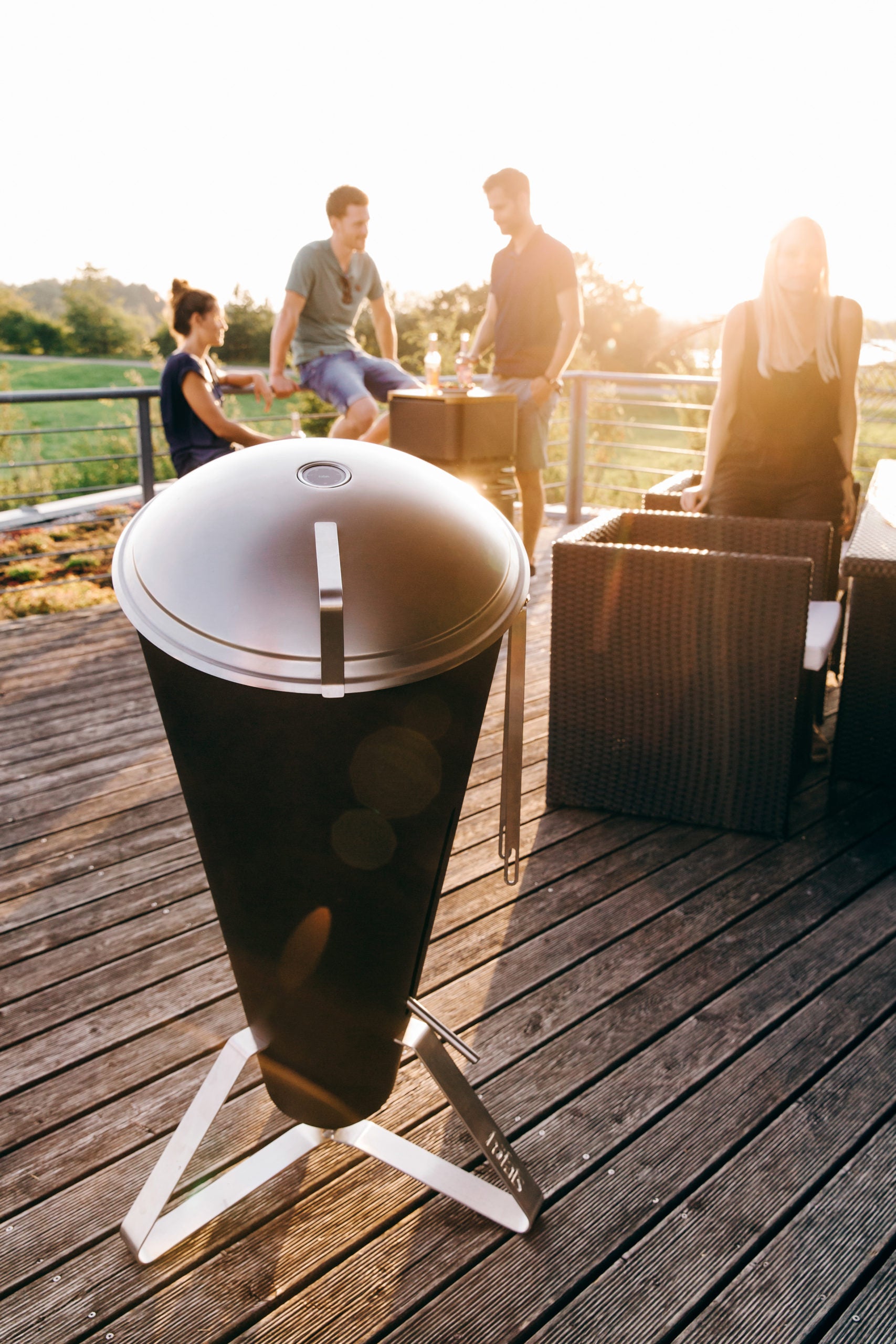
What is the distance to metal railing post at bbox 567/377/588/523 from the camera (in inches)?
217

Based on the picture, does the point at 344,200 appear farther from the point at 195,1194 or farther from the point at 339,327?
the point at 195,1194

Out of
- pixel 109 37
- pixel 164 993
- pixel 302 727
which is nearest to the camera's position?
pixel 302 727

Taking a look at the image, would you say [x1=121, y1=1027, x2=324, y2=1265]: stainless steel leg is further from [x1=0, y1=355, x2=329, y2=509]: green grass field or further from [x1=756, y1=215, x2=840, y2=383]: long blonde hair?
[x1=756, y1=215, x2=840, y2=383]: long blonde hair

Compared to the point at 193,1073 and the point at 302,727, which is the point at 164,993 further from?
the point at 302,727

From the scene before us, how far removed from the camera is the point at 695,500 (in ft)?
9.25

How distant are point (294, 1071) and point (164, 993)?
2.14 ft

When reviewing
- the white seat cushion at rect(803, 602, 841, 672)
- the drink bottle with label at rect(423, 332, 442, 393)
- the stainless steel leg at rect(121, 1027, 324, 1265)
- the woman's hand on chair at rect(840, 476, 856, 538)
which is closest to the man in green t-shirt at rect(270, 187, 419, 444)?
the drink bottle with label at rect(423, 332, 442, 393)

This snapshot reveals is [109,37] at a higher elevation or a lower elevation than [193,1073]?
higher

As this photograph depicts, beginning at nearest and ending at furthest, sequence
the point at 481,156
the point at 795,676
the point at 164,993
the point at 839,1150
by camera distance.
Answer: the point at 839,1150 < the point at 164,993 < the point at 795,676 < the point at 481,156

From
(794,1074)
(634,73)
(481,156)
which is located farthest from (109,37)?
(794,1074)

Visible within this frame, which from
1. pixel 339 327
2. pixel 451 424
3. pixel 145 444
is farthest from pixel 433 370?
pixel 145 444

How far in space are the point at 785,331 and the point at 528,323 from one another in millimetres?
1869

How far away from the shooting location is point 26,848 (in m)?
2.26

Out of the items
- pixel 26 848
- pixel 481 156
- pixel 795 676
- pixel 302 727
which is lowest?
pixel 26 848
